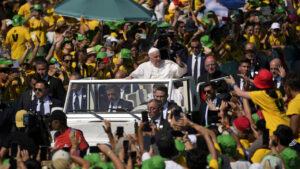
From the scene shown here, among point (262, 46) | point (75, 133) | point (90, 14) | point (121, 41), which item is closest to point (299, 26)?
point (262, 46)

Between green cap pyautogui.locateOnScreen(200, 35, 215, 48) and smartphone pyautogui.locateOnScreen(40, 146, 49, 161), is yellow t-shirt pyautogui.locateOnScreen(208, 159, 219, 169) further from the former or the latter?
green cap pyautogui.locateOnScreen(200, 35, 215, 48)

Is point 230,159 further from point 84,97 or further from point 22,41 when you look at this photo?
point 22,41

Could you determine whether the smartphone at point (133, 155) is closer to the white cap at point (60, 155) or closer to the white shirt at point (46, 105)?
the white cap at point (60, 155)

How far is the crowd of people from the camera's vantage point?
777cm

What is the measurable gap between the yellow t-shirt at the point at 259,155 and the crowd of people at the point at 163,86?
11 mm

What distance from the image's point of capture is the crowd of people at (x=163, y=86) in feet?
25.5

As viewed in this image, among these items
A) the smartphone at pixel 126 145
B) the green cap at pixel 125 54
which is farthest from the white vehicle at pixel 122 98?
the green cap at pixel 125 54

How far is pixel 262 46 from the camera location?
1736cm

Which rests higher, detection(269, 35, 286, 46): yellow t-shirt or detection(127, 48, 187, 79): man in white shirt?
detection(269, 35, 286, 46): yellow t-shirt

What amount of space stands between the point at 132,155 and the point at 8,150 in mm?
1450

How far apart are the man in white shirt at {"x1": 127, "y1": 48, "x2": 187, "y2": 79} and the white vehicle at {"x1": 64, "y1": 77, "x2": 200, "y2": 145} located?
0.45 metres

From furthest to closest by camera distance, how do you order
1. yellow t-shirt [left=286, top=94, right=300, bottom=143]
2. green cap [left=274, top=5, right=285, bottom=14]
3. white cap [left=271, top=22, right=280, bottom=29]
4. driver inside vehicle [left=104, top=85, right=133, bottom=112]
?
green cap [left=274, top=5, right=285, bottom=14] < white cap [left=271, top=22, right=280, bottom=29] < driver inside vehicle [left=104, top=85, right=133, bottom=112] < yellow t-shirt [left=286, top=94, right=300, bottom=143]

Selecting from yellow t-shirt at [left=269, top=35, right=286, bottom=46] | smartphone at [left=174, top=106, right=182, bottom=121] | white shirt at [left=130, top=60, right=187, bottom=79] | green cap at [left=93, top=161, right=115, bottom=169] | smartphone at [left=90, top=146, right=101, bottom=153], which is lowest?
green cap at [left=93, top=161, right=115, bottom=169]

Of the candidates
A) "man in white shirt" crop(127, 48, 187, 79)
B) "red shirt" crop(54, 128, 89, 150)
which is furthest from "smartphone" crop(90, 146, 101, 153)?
"man in white shirt" crop(127, 48, 187, 79)
